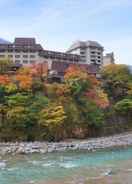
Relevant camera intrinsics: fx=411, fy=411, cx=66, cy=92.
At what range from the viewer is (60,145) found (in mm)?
34406

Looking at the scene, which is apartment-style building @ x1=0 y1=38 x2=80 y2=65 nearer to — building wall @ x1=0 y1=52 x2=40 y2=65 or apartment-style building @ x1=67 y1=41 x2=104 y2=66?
building wall @ x1=0 y1=52 x2=40 y2=65

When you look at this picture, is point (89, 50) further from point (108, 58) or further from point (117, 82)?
point (117, 82)

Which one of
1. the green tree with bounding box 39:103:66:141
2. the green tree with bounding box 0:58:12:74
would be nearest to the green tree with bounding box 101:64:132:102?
the green tree with bounding box 0:58:12:74

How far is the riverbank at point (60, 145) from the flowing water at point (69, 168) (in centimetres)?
173

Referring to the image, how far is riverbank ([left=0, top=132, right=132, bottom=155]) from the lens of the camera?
31.7 metres

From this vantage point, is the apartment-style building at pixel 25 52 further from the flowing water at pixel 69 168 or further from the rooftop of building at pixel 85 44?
the flowing water at pixel 69 168

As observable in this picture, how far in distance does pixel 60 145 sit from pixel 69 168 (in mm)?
10537

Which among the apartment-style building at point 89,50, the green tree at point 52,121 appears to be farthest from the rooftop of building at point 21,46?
the green tree at point 52,121

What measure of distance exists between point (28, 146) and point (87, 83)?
13.0 meters

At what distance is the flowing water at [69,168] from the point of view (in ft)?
66.1

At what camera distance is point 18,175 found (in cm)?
2181

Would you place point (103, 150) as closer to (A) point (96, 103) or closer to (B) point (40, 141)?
(B) point (40, 141)

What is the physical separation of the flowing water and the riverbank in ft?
5.67

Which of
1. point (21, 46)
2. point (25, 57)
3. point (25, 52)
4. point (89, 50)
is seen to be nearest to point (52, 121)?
point (25, 57)
